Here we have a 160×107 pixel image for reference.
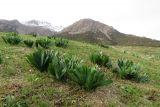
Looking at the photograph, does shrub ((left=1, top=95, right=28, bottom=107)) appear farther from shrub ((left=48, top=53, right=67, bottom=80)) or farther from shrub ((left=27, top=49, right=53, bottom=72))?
shrub ((left=27, top=49, right=53, bottom=72))

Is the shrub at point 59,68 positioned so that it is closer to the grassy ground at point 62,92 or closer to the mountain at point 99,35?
the grassy ground at point 62,92

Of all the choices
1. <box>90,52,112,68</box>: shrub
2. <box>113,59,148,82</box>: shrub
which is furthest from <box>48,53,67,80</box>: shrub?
<box>90,52,112,68</box>: shrub

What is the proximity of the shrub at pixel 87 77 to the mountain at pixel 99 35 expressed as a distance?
2493 inches

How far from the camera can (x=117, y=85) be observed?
10.2m

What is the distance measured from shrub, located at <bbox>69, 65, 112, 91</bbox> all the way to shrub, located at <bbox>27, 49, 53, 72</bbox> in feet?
4.64

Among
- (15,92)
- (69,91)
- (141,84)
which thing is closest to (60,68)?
(69,91)

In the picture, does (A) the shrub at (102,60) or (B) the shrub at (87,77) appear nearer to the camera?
(B) the shrub at (87,77)

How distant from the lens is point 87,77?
880 centimetres

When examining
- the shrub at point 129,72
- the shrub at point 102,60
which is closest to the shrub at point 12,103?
the shrub at point 129,72

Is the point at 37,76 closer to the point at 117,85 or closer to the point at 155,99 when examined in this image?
the point at 117,85

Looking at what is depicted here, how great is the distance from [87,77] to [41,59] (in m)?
1.85

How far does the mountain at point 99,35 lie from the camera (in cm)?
7681

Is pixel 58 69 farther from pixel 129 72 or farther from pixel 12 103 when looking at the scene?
pixel 129 72

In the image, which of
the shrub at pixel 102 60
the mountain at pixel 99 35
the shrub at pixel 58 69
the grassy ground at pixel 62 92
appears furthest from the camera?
the mountain at pixel 99 35
